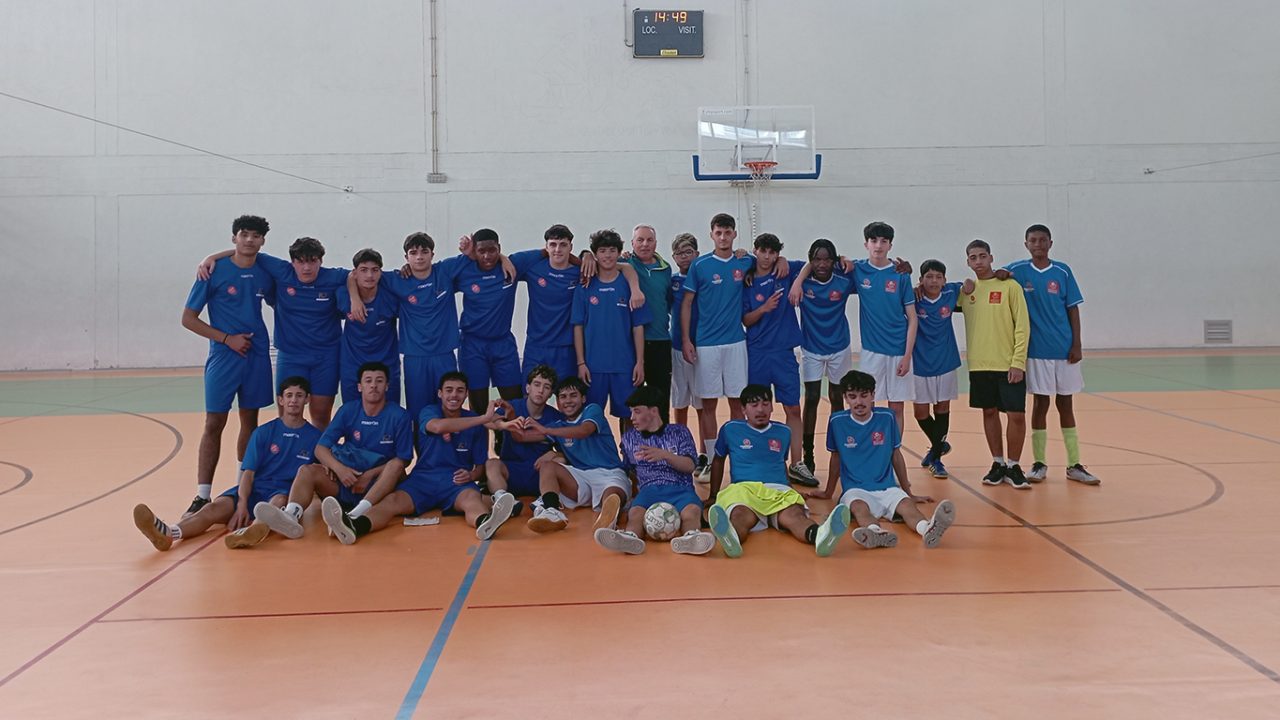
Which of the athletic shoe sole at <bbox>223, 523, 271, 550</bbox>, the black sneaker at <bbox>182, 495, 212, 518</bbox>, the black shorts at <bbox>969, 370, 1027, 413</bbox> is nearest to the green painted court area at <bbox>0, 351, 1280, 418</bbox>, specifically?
the black sneaker at <bbox>182, 495, 212, 518</bbox>

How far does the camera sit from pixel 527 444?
585cm

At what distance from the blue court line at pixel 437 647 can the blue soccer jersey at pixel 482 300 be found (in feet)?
6.77

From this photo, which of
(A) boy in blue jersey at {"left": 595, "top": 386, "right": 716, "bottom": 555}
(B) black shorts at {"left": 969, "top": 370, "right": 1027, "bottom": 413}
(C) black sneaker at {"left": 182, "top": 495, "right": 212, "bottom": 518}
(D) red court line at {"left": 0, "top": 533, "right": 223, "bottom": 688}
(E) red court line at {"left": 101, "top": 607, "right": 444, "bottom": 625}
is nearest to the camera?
(D) red court line at {"left": 0, "top": 533, "right": 223, "bottom": 688}

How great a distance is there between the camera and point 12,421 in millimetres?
9906

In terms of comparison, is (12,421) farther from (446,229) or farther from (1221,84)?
(1221,84)

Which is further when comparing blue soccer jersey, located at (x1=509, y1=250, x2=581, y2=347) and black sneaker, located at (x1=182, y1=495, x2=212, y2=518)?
blue soccer jersey, located at (x1=509, y1=250, x2=581, y2=347)

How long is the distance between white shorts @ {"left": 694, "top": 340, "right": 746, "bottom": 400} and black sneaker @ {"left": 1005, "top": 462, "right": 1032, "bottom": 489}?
1.96 metres

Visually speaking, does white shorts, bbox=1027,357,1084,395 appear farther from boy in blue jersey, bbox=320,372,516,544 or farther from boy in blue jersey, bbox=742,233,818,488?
boy in blue jersey, bbox=320,372,516,544

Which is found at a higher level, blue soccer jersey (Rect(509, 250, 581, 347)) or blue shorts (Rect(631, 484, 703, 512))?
blue soccer jersey (Rect(509, 250, 581, 347))

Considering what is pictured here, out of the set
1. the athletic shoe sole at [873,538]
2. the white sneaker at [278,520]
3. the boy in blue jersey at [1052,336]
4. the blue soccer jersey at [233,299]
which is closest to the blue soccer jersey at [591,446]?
the white sneaker at [278,520]

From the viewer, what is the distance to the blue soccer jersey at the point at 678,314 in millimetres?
6621

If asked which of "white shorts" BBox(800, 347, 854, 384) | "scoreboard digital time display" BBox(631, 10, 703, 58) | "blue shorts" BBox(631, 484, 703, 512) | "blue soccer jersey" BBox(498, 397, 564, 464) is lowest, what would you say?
"blue shorts" BBox(631, 484, 703, 512)

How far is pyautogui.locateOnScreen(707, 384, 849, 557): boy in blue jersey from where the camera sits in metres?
4.51

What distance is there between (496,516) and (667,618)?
1.54 metres
